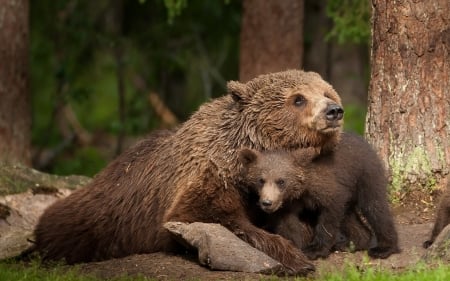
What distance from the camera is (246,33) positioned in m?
14.6

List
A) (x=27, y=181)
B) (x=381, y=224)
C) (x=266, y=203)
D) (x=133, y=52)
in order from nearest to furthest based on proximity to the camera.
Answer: (x=266, y=203) < (x=381, y=224) < (x=27, y=181) < (x=133, y=52)

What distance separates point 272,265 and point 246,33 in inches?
252

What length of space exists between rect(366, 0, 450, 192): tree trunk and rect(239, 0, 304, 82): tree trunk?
3.95 meters

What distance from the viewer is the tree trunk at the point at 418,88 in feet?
34.5

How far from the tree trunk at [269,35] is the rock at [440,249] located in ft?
19.4

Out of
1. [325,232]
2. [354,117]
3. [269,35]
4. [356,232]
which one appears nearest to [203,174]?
[325,232]

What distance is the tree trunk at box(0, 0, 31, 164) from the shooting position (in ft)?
47.1

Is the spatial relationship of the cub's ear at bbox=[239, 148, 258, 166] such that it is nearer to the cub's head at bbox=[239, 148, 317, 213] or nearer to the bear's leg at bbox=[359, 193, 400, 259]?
the cub's head at bbox=[239, 148, 317, 213]

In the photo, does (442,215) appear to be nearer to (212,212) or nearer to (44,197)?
(212,212)

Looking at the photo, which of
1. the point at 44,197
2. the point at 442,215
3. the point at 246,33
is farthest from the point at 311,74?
the point at 246,33

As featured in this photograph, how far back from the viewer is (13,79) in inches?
571

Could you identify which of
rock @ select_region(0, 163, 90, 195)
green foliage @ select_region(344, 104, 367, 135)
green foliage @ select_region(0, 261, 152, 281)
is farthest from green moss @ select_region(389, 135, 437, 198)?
green foliage @ select_region(344, 104, 367, 135)

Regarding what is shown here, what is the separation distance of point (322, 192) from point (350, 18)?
6.28 m

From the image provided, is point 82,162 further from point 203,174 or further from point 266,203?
point 266,203
